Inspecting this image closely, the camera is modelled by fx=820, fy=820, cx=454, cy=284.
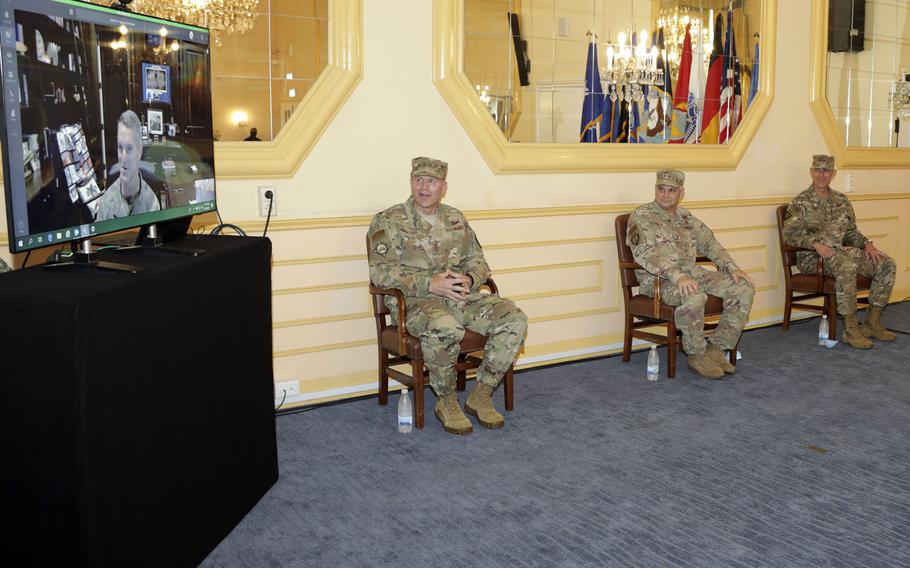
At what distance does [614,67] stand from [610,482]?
3.32m

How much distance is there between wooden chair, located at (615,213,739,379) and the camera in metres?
5.02

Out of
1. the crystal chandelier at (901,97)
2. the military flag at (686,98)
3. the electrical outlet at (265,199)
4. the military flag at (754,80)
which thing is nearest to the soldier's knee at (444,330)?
the electrical outlet at (265,199)

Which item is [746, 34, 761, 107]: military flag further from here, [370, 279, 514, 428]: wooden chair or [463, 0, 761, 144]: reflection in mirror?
[370, 279, 514, 428]: wooden chair

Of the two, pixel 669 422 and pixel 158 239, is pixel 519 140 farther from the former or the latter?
pixel 158 239

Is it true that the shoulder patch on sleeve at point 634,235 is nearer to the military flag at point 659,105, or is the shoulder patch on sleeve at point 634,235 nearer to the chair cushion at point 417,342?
the military flag at point 659,105

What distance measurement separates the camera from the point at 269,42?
14.1 feet

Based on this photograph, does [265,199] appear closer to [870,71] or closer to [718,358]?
[718,358]

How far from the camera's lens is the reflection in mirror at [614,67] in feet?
16.9

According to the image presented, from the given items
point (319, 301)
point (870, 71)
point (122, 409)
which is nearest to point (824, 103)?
point (870, 71)

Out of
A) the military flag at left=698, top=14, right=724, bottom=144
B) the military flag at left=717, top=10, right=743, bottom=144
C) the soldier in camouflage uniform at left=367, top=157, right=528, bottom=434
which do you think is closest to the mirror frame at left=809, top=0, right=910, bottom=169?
the military flag at left=717, top=10, right=743, bottom=144

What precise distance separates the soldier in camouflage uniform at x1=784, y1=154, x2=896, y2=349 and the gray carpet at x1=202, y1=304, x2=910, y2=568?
100 cm

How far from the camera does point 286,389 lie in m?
4.39

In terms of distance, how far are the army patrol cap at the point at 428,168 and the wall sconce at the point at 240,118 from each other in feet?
2.97

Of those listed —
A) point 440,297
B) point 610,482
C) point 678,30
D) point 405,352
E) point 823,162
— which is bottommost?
point 610,482
